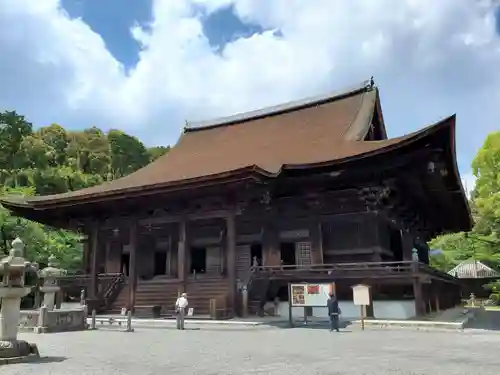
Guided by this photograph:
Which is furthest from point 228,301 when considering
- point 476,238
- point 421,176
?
point 476,238

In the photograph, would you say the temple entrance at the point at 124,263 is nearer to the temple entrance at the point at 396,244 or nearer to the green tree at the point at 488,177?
the temple entrance at the point at 396,244

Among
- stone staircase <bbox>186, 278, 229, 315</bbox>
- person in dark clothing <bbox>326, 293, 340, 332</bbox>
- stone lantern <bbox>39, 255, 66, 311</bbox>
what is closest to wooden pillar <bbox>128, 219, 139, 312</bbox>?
stone staircase <bbox>186, 278, 229, 315</bbox>

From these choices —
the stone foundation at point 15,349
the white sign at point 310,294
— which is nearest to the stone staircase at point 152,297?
the white sign at point 310,294

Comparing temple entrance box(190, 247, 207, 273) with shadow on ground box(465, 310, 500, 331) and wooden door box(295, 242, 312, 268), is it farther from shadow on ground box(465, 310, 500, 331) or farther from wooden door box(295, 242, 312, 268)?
shadow on ground box(465, 310, 500, 331)

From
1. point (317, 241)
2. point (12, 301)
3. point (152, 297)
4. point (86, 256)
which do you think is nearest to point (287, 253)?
point (317, 241)

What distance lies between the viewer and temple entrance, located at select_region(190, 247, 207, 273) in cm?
2181

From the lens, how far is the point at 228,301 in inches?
641

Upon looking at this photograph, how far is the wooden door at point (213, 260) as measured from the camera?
20734 millimetres

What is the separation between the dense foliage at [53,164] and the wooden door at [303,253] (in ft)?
43.0

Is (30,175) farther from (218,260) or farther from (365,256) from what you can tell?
(365,256)

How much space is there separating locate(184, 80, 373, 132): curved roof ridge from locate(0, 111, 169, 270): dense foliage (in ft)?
33.8

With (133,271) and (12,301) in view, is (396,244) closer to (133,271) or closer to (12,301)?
(133,271)

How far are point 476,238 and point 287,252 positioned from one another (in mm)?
15360

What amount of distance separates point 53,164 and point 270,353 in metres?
47.5
